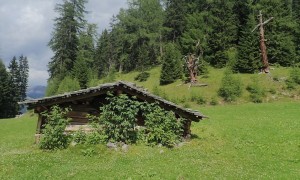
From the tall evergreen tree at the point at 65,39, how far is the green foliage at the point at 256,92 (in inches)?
1967

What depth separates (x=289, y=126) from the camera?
3003 centimetres

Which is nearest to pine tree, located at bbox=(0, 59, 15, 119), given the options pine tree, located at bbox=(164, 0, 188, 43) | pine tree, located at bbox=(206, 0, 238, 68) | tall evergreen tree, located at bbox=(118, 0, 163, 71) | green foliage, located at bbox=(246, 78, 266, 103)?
tall evergreen tree, located at bbox=(118, 0, 163, 71)

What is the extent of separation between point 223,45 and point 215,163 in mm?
61819

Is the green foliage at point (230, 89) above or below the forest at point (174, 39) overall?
below

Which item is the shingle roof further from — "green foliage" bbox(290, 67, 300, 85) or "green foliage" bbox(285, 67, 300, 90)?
"green foliage" bbox(290, 67, 300, 85)

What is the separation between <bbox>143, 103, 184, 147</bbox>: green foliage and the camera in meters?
22.4

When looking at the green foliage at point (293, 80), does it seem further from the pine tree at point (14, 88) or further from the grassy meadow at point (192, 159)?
the pine tree at point (14, 88)

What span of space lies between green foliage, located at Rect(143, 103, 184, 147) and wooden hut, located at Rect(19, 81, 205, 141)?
2.65ft

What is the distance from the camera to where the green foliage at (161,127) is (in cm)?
2244

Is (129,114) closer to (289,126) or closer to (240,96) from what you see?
(289,126)

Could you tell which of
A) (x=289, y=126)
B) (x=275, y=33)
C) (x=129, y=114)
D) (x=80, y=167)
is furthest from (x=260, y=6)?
(x=80, y=167)

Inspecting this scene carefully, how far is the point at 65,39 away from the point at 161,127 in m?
72.1

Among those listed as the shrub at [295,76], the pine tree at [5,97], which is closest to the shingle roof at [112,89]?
the shrub at [295,76]

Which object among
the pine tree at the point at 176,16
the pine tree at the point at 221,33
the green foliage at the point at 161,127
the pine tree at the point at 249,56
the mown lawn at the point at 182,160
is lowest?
the mown lawn at the point at 182,160
